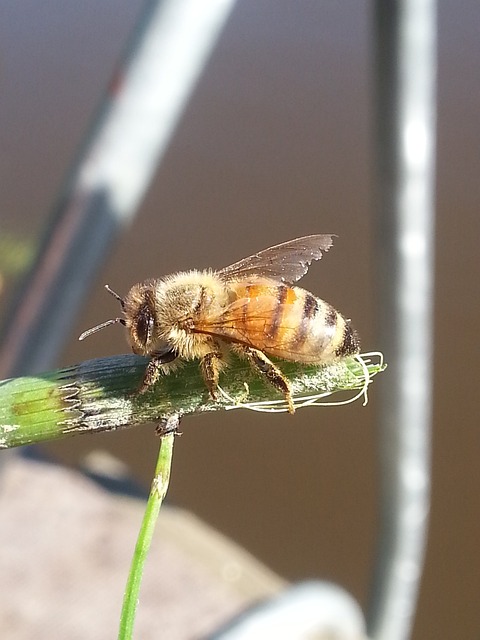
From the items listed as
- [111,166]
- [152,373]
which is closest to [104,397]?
[152,373]

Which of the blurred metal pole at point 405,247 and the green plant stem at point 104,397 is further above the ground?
the blurred metal pole at point 405,247

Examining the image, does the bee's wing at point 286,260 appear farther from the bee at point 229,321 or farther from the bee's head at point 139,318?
the bee's head at point 139,318

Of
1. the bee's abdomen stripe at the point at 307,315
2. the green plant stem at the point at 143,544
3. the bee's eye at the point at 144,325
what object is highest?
the bee's abdomen stripe at the point at 307,315

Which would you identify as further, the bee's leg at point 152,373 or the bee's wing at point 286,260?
the bee's wing at point 286,260

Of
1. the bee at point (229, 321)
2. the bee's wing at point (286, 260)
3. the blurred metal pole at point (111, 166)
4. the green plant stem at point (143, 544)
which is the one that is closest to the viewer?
the green plant stem at point (143, 544)

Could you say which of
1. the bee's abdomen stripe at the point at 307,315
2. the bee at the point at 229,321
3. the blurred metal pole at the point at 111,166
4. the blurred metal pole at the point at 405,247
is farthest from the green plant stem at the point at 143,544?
the blurred metal pole at the point at 405,247

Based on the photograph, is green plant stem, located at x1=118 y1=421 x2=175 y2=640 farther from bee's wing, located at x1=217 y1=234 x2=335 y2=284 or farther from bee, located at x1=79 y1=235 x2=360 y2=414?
bee's wing, located at x1=217 y1=234 x2=335 y2=284

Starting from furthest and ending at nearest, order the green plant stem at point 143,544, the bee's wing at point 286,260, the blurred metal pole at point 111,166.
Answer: the bee's wing at point 286,260
the blurred metal pole at point 111,166
the green plant stem at point 143,544

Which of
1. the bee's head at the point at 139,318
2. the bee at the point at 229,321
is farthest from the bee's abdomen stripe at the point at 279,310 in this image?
the bee's head at the point at 139,318
